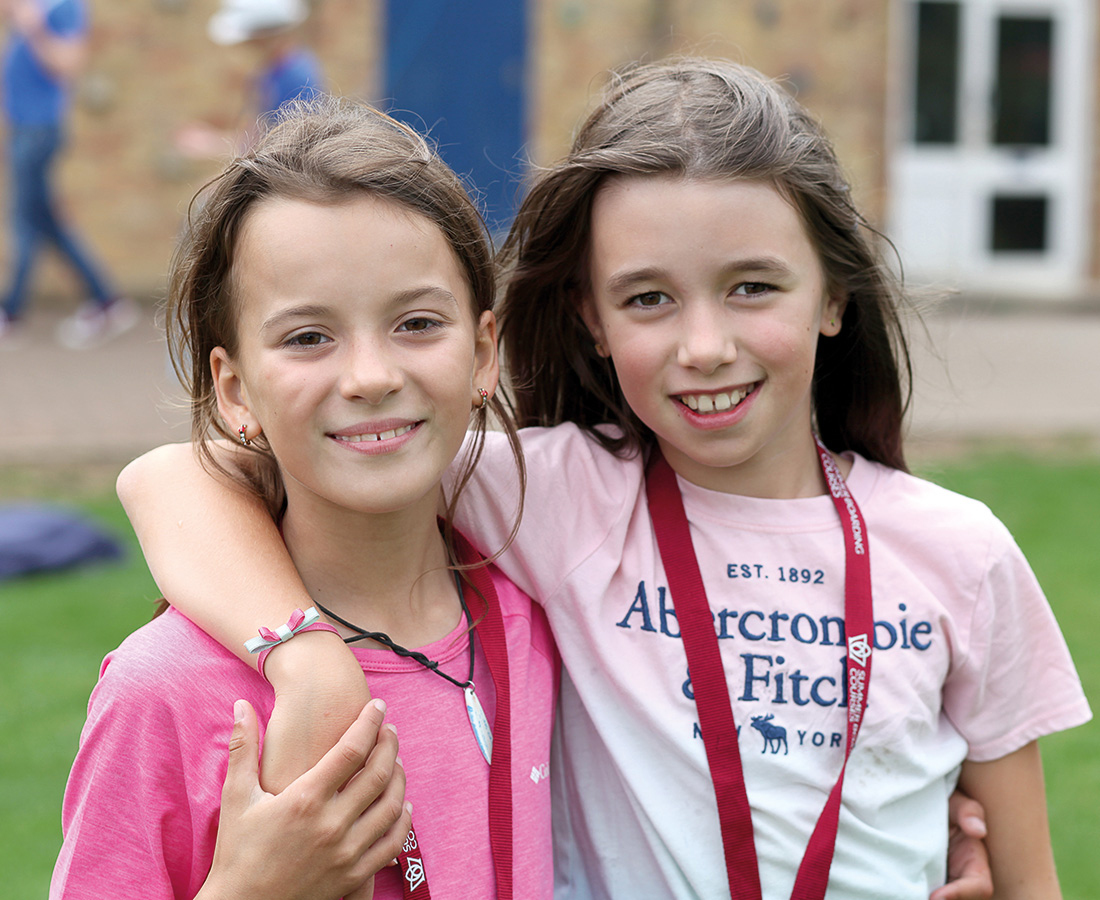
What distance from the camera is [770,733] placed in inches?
72.6

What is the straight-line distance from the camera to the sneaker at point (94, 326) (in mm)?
9195

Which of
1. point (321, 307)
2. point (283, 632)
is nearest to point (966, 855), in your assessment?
point (283, 632)

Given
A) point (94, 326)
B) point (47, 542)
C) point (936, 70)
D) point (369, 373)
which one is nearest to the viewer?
point (369, 373)

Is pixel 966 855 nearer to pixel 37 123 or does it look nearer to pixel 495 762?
pixel 495 762

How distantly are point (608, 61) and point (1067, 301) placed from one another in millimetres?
4705

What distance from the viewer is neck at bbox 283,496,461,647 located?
5.69 ft

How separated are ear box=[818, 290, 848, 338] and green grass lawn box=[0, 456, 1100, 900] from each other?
2.07 ft

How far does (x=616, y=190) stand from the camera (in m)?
1.91

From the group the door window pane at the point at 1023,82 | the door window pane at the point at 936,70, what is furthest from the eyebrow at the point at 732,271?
the door window pane at the point at 1023,82

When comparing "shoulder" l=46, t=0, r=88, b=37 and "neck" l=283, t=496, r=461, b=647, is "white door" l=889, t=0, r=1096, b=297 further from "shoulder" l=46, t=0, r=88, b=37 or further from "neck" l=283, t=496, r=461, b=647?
"neck" l=283, t=496, r=461, b=647

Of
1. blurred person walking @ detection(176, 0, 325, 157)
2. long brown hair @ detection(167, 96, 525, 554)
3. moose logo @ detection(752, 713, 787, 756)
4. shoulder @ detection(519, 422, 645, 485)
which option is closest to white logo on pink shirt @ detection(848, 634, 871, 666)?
moose logo @ detection(752, 713, 787, 756)

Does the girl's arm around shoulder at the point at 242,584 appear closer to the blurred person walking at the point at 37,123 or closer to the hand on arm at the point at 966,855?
the hand on arm at the point at 966,855

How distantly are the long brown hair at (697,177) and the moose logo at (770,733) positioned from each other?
1.55 ft

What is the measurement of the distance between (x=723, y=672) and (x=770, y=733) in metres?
0.11
